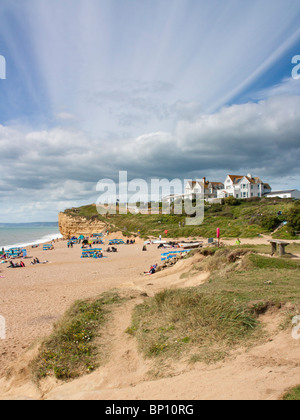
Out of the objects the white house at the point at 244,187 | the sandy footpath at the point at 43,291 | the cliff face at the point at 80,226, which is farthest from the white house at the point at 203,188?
the sandy footpath at the point at 43,291

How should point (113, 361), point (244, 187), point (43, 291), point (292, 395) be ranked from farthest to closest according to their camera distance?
1. point (244, 187)
2. point (43, 291)
3. point (113, 361)
4. point (292, 395)

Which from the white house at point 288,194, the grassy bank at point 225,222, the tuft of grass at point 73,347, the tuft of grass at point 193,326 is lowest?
the tuft of grass at point 73,347

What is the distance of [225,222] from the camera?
4266 cm

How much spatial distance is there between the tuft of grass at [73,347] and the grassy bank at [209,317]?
1.08 meters

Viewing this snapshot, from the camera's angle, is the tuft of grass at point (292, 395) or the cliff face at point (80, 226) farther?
the cliff face at point (80, 226)

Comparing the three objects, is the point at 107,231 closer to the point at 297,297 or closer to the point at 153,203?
the point at 153,203

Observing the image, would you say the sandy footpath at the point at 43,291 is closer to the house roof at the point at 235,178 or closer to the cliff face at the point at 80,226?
the cliff face at the point at 80,226

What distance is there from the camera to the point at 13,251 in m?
34.4

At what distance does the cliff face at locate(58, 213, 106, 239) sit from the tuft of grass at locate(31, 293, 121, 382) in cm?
5757

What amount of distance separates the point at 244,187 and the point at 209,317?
197ft

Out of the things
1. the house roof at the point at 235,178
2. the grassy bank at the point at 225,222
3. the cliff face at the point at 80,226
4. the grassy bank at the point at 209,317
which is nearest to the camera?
the grassy bank at the point at 209,317

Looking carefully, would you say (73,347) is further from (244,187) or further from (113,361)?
(244,187)

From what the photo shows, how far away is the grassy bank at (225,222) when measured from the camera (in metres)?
34.7

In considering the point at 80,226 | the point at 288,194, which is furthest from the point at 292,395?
the point at 80,226
